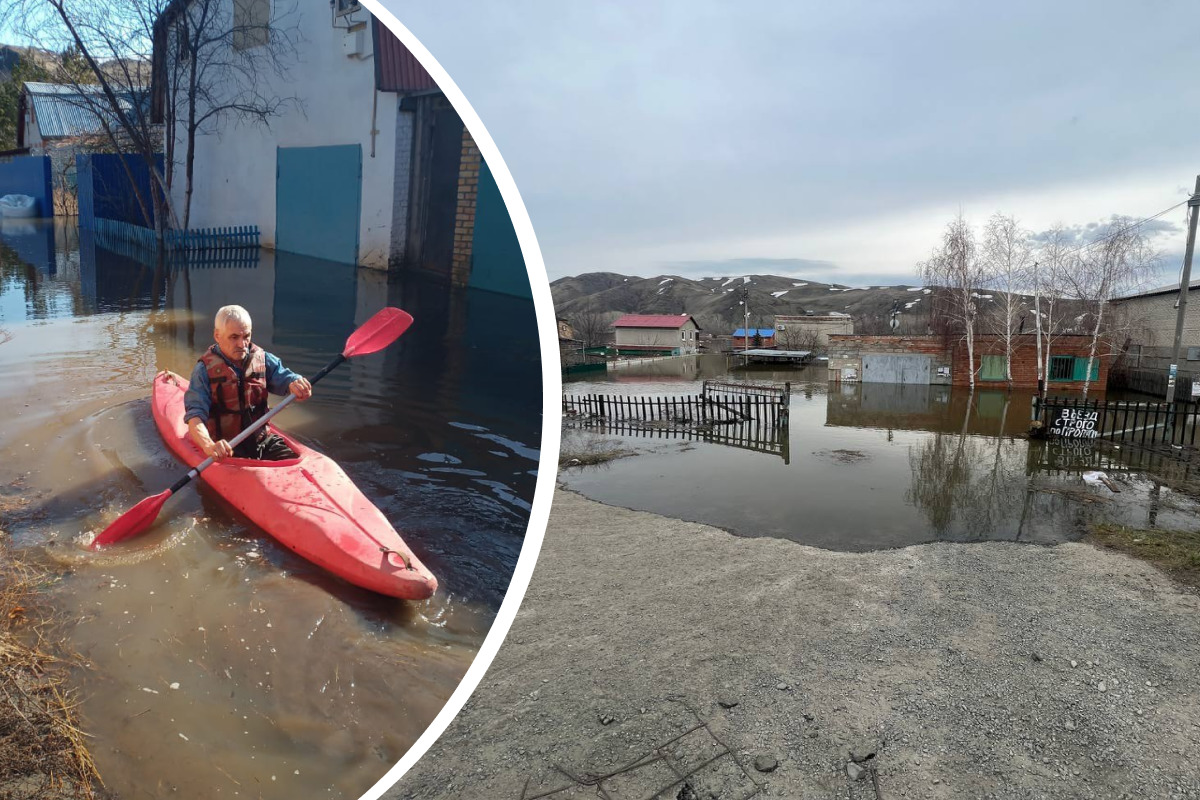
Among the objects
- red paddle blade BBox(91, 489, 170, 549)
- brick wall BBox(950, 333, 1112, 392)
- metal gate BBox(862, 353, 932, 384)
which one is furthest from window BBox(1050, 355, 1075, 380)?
red paddle blade BBox(91, 489, 170, 549)

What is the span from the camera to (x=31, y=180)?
162cm

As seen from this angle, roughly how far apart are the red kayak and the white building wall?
18.6 inches

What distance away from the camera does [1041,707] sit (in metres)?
6.49

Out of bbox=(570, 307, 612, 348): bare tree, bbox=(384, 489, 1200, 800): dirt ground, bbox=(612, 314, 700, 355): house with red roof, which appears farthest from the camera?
bbox=(570, 307, 612, 348): bare tree

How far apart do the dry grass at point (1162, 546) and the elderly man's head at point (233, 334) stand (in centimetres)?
1196

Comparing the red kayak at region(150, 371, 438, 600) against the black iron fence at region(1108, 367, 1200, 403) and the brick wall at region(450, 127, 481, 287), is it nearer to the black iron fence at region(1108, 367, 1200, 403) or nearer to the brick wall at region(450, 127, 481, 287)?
the brick wall at region(450, 127, 481, 287)

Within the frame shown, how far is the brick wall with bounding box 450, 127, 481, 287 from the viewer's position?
63.6 inches

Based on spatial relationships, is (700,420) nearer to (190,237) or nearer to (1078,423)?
(1078,423)

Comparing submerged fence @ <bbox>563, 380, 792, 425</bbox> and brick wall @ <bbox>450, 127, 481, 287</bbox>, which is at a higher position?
brick wall @ <bbox>450, 127, 481, 287</bbox>

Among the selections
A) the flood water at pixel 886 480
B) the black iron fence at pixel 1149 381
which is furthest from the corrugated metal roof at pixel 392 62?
the black iron fence at pixel 1149 381

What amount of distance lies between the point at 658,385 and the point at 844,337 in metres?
9.09

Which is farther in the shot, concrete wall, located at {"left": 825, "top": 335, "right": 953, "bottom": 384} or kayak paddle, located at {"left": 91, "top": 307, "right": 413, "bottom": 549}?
concrete wall, located at {"left": 825, "top": 335, "right": 953, "bottom": 384}

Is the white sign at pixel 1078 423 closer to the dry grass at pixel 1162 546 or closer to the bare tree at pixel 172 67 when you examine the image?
the dry grass at pixel 1162 546

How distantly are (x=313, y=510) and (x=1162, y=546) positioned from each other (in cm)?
1336
